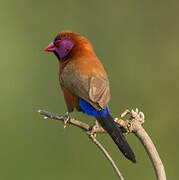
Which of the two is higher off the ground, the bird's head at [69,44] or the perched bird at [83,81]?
the bird's head at [69,44]

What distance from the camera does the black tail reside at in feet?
8.71

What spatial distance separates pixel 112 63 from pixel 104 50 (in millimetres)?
165

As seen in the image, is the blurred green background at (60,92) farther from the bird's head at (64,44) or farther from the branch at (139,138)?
A: the branch at (139,138)

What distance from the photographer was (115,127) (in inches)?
113

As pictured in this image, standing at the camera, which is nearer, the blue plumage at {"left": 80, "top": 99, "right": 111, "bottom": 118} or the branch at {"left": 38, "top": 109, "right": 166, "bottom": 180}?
the branch at {"left": 38, "top": 109, "right": 166, "bottom": 180}

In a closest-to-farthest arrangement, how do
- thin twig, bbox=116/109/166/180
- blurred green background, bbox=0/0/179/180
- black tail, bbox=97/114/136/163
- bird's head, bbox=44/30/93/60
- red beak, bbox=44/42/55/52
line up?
thin twig, bbox=116/109/166/180
black tail, bbox=97/114/136/163
bird's head, bbox=44/30/93/60
red beak, bbox=44/42/55/52
blurred green background, bbox=0/0/179/180

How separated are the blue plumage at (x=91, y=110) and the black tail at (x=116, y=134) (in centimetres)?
7

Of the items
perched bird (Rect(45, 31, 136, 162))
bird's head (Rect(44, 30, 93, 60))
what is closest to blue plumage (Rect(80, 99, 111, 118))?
perched bird (Rect(45, 31, 136, 162))

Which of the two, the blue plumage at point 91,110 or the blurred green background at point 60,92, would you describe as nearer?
the blue plumage at point 91,110

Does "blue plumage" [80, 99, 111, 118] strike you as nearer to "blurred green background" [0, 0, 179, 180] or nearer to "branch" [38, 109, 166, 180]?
"branch" [38, 109, 166, 180]

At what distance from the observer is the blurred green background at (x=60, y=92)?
4891 mm

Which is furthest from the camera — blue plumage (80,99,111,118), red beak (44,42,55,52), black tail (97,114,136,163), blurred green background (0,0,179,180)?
blurred green background (0,0,179,180)

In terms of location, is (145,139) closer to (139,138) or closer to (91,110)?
(139,138)

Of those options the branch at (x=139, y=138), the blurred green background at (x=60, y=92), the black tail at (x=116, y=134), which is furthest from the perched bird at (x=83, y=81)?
the blurred green background at (x=60, y=92)
